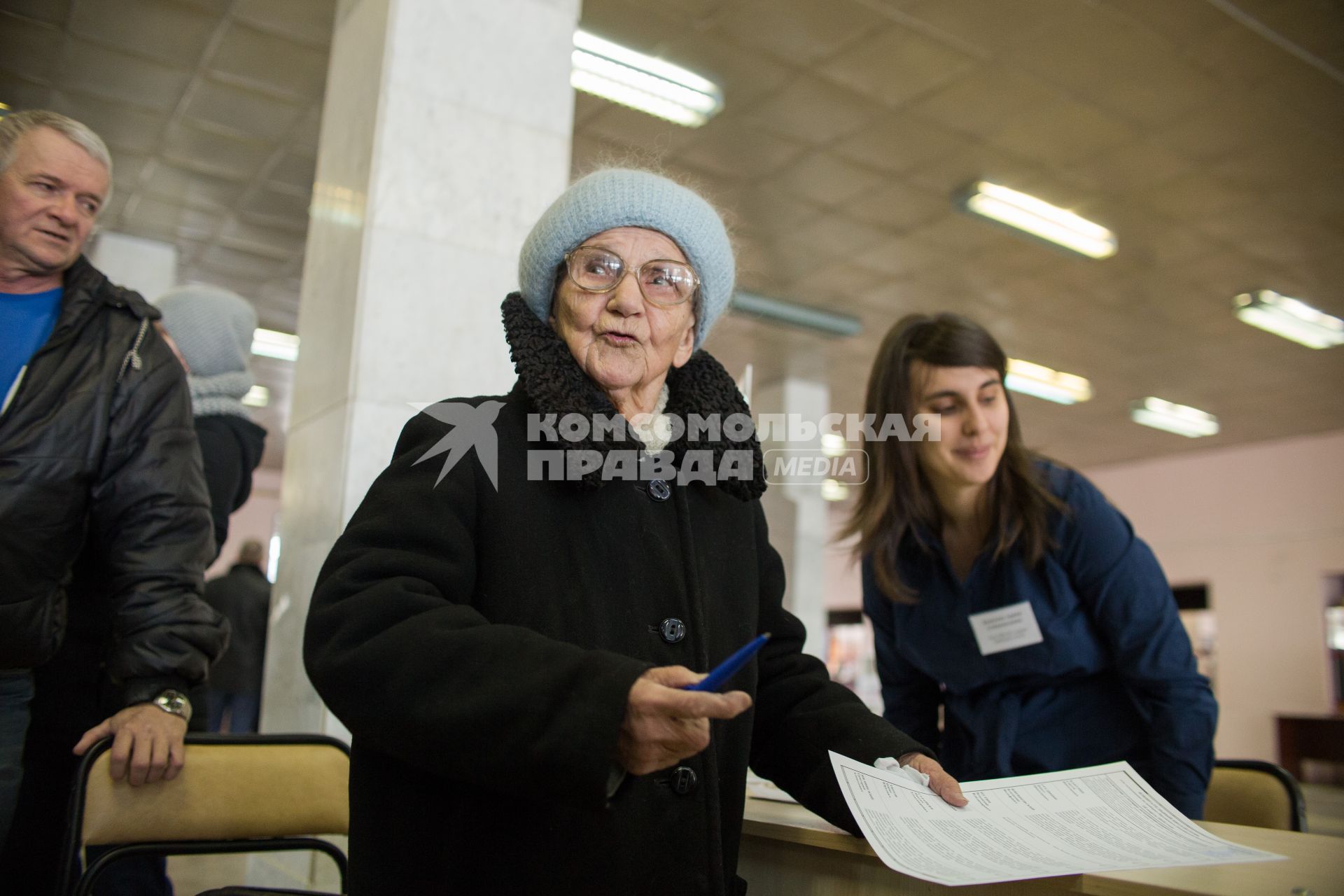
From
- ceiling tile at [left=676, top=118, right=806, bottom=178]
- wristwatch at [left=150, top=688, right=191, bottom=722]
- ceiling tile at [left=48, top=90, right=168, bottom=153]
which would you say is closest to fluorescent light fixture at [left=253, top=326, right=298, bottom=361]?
ceiling tile at [left=48, top=90, right=168, bottom=153]

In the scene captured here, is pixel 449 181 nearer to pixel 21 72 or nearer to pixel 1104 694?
pixel 1104 694

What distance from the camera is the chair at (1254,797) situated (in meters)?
1.68

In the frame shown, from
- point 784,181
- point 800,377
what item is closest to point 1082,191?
point 784,181

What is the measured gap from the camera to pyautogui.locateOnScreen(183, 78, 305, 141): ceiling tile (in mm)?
4926

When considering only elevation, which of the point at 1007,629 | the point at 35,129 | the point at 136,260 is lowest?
the point at 1007,629

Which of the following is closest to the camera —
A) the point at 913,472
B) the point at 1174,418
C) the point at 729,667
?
the point at 729,667

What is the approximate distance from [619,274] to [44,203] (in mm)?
1086

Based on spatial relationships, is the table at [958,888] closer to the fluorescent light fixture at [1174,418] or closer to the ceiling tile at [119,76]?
the ceiling tile at [119,76]

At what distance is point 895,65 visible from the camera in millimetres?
4551

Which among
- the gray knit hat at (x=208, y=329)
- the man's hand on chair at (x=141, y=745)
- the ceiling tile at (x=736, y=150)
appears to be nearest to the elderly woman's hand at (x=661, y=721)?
the man's hand on chair at (x=141, y=745)

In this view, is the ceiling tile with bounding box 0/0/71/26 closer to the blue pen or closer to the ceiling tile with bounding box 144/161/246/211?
the ceiling tile with bounding box 144/161/246/211

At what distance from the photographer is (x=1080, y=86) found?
4.65 meters

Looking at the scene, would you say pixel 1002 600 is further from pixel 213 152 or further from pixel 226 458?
pixel 213 152

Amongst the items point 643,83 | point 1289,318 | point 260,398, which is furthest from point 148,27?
point 1289,318
